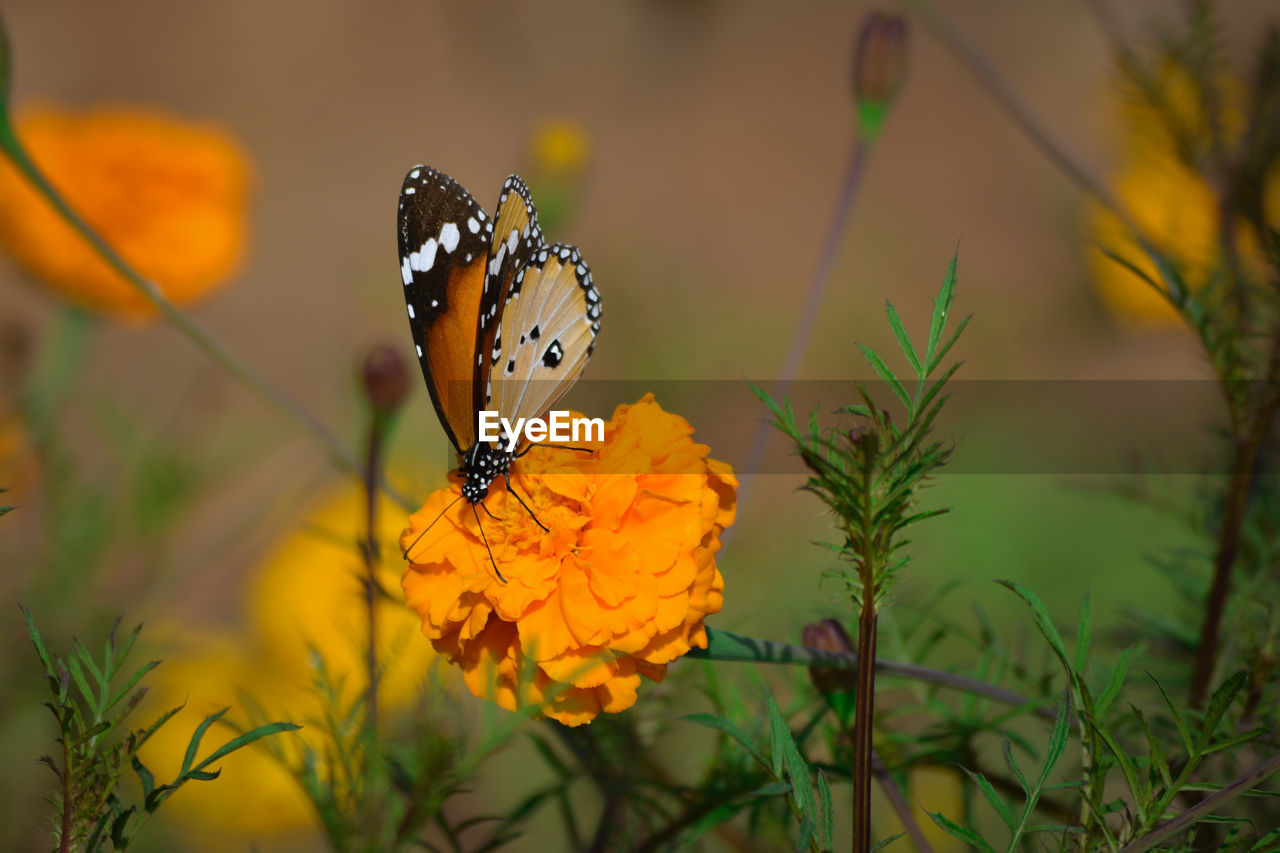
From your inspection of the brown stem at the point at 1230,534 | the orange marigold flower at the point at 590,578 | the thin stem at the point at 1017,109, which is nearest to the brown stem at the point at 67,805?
the orange marigold flower at the point at 590,578

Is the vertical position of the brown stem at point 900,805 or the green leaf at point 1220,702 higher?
the green leaf at point 1220,702

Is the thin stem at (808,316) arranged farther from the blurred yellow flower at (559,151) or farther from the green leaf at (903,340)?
the blurred yellow flower at (559,151)

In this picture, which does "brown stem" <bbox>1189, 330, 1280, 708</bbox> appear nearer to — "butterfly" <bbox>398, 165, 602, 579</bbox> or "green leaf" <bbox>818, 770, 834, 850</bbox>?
"green leaf" <bbox>818, 770, 834, 850</bbox>

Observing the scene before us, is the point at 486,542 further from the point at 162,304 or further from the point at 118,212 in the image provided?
the point at 118,212

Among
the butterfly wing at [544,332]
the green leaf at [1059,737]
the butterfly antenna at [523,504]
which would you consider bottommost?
the green leaf at [1059,737]

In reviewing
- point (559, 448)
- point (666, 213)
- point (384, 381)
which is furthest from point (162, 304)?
point (666, 213)

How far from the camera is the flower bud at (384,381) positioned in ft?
1.87

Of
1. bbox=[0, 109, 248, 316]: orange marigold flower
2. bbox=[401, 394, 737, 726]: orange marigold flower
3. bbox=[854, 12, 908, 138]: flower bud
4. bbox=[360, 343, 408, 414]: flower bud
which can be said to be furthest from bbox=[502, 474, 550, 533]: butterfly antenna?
bbox=[0, 109, 248, 316]: orange marigold flower

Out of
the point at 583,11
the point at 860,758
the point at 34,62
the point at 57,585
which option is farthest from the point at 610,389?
the point at 34,62

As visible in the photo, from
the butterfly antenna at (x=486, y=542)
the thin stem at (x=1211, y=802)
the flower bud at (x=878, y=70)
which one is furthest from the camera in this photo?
the flower bud at (x=878, y=70)

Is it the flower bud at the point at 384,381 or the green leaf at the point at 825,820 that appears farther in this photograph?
the flower bud at the point at 384,381

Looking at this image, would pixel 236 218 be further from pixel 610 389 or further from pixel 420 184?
pixel 610 389

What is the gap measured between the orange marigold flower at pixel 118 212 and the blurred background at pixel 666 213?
0.34m

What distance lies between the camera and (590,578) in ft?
1.39
